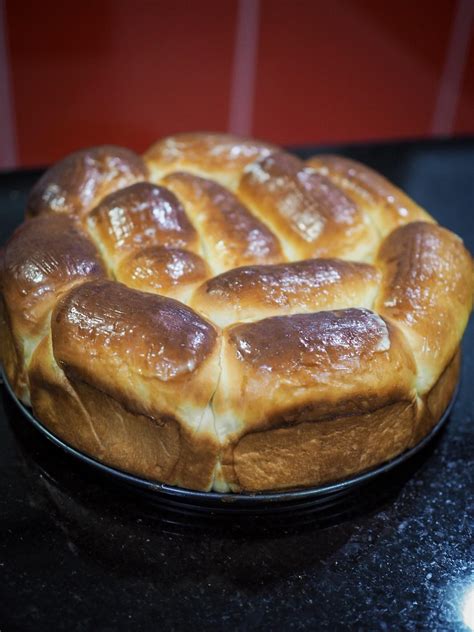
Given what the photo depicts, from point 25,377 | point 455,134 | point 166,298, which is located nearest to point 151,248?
point 166,298

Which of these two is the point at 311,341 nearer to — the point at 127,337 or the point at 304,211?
the point at 127,337

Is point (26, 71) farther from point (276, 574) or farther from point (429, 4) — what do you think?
point (276, 574)

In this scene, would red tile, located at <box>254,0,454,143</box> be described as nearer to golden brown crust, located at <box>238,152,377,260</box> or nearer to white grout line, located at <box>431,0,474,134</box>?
white grout line, located at <box>431,0,474,134</box>

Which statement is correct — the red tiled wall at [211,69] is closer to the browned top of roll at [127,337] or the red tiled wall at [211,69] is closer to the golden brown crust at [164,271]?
the golden brown crust at [164,271]

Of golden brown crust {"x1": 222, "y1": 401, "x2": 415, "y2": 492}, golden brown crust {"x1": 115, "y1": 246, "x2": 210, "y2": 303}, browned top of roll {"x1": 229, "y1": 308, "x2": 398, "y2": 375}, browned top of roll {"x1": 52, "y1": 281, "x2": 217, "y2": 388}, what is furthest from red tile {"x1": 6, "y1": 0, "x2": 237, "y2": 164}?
golden brown crust {"x1": 222, "y1": 401, "x2": 415, "y2": 492}

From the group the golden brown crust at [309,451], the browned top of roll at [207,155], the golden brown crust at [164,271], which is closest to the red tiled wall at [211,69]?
the browned top of roll at [207,155]

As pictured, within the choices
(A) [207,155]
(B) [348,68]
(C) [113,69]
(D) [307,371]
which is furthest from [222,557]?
(B) [348,68]
